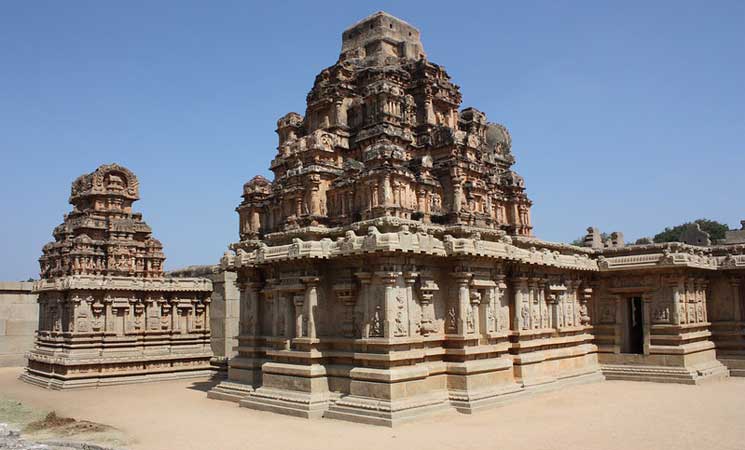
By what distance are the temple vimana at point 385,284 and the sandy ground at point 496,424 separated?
83 centimetres

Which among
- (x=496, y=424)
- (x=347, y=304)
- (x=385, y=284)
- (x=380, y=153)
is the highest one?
(x=380, y=153)

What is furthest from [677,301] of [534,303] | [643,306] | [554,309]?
[534,303]

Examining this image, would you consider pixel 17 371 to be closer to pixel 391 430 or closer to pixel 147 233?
pixel 147 233

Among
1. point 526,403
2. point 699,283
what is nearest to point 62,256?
point 526,403

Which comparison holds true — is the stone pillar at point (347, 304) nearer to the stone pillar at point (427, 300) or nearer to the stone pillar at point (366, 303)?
the stone pillar at point (366, 303)

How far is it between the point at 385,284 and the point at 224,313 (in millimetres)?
13521

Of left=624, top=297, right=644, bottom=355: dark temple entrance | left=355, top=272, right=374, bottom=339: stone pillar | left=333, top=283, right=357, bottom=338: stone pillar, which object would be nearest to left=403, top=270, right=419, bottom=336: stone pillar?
left=355, top=272, right=374, bottom=339: stone pillar

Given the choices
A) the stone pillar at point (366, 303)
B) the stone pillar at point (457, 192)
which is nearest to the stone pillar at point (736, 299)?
the stone pillar at point (457, 192)

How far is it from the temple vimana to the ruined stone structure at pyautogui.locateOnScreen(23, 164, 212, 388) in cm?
8

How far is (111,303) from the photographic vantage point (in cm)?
2539

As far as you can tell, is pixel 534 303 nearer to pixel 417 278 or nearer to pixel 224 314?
pixel 417 278

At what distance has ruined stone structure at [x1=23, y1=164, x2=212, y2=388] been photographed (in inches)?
967

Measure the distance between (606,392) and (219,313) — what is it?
52.4 ft

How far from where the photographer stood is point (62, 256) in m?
27.7
